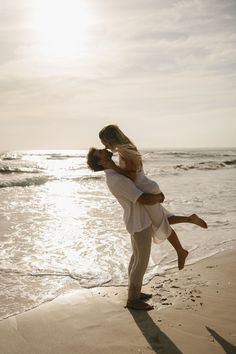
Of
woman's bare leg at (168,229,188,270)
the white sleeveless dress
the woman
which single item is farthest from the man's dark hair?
woman's bare leg at (168,229,188,270)

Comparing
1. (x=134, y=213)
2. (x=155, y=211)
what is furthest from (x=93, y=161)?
(x=155, y=211)

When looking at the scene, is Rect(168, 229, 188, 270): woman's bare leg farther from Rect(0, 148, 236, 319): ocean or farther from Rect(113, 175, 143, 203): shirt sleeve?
Rect(0, 148, 236, 319): ocean

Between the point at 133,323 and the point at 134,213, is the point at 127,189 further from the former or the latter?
the point at 133,323

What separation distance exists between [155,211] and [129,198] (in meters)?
0.41

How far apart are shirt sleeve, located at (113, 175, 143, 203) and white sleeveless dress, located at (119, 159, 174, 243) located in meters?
0.14

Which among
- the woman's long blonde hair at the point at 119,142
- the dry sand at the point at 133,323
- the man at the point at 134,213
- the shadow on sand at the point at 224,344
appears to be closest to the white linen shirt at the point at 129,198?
the man at the point at 134,213

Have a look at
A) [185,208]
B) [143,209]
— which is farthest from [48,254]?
[185,208]

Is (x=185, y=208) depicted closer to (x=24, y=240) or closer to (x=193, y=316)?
(x=24, y=240)

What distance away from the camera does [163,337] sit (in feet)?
12.4

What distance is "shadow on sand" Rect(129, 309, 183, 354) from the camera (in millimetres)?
3555

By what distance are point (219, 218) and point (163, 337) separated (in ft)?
21.9

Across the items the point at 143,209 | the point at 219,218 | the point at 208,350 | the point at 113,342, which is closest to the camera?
the point at 208,350

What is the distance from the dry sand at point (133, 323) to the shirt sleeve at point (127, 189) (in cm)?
128

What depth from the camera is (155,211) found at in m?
4.53
